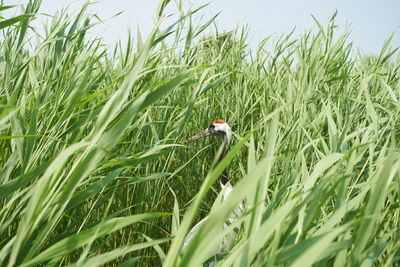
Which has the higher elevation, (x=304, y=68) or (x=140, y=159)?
(x=140, y=159)

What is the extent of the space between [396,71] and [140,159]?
2.08 meters

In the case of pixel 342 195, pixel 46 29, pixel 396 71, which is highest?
pixel 46 29

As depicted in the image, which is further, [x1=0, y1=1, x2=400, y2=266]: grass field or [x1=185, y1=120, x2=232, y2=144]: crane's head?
[x1=185, y1=120, x2=232, y2=144]: crane's head

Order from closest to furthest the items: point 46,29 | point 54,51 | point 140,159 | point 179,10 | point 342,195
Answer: point 342,195
point 140,159
point 54,51
point 179,10
point 46,29

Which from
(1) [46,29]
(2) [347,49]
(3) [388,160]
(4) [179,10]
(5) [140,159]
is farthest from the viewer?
(2) [347,49]

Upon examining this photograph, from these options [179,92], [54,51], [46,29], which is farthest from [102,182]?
[46,29]

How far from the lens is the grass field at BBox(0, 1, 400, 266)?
57 centimetres

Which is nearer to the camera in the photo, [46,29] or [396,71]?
[46,29]

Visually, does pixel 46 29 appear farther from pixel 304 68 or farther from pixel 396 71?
pixel 396 71

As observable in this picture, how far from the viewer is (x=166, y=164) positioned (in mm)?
1532

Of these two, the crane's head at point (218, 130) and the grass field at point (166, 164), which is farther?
the crane's head at point (218, 130)

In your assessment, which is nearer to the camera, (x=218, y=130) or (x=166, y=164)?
(x=166, y=164)

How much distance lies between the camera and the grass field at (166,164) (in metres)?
0.57

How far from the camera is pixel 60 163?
572 mm
